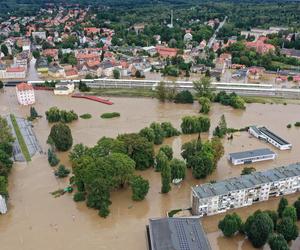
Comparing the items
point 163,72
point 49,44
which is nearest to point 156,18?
point 49,44

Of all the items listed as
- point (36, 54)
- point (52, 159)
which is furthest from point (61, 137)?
point (36, 54)

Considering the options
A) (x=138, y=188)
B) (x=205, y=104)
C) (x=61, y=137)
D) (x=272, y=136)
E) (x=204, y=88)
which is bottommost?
(x=272, y=136)

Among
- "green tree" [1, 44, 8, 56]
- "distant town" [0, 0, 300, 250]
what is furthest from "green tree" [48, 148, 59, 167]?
"green tree" [1, 44, 8, 56]

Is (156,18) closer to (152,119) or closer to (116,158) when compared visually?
(152,119)

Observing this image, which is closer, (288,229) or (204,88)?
(288,229)

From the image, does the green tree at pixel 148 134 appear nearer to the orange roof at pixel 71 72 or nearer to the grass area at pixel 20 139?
the grass area at pixel 20 139

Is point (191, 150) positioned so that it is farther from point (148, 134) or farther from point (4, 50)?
point (4, 50)
